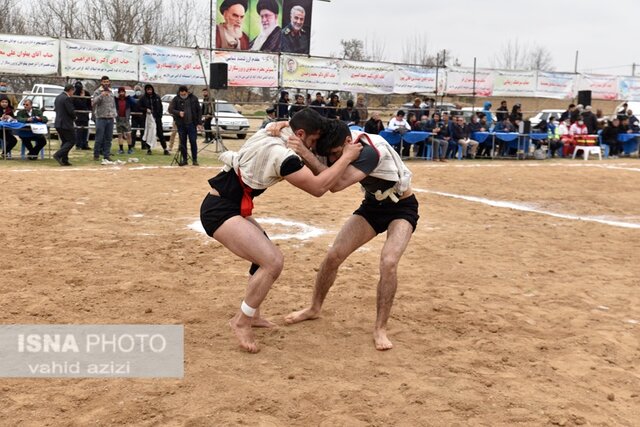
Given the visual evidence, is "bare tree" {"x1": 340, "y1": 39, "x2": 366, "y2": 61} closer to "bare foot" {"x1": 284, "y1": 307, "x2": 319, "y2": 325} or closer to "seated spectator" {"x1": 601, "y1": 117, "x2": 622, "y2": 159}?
"seated spectator" {"x1": 601, "y1": 117, "x2": 622, "y2": 159}

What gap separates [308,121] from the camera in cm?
430

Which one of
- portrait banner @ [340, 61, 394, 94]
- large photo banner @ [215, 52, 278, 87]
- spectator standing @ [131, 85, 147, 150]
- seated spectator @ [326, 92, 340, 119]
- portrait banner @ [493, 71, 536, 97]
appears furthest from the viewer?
portrait banner @ [493, 71, 536, 97]

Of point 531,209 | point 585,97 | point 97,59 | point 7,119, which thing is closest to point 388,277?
point 531,209

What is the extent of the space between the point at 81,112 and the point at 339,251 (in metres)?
14.2

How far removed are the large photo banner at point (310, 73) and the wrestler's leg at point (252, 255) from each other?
15.9 metres

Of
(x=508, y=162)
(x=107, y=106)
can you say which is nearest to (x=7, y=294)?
(x=107, y=106)

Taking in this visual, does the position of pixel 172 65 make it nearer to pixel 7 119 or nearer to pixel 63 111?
pixel 63 111

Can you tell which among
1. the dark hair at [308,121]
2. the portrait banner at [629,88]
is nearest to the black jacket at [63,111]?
the dark hair at [308,121]

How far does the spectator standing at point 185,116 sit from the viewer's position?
15.3 m

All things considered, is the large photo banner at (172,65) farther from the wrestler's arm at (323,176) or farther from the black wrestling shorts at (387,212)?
the wrestler's arm at (323,176)

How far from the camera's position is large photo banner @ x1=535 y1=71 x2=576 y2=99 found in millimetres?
24266

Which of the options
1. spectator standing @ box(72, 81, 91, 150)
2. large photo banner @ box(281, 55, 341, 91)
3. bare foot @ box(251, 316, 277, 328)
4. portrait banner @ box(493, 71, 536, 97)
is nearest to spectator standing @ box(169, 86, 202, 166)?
spectator standing @ box(72, 81, 91, 150)

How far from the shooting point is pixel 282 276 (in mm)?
6406

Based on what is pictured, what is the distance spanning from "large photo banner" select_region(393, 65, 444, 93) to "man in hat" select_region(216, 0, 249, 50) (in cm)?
500
